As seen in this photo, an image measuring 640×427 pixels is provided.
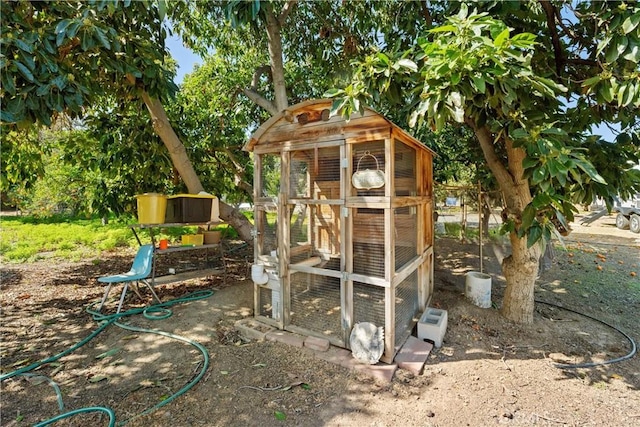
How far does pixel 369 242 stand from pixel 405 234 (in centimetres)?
63

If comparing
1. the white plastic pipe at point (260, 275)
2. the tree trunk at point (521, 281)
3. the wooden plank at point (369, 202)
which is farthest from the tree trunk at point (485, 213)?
the white plastic pipe at point (260, 275)

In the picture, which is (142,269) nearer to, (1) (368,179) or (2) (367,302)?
(2) (367,302)

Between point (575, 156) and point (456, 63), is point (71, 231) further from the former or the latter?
point (575, 156)

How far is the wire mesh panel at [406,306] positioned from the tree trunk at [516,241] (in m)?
1.10

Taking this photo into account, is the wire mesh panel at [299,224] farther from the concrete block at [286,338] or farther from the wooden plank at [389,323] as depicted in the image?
the wooden plank at [389,323]

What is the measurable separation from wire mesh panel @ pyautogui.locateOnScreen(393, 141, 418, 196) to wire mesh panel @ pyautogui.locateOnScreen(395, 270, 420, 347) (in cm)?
93

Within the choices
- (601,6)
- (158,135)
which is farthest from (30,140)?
(601,6)

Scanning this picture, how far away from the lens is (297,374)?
2.52m

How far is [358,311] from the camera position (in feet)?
9.25

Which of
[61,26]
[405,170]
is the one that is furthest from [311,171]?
[61,26]

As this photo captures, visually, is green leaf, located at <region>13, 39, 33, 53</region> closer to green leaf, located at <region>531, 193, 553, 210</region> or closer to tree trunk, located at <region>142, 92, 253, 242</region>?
tree trunk, located at <region>142, 92, 253, 242</region>

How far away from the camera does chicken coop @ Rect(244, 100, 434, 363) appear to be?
8.62ft

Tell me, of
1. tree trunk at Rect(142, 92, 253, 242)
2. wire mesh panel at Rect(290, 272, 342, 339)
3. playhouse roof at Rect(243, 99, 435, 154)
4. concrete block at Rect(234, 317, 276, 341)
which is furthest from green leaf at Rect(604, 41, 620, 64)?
tree trunk at Rect(142, 92, 253, 242)

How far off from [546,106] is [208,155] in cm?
546
